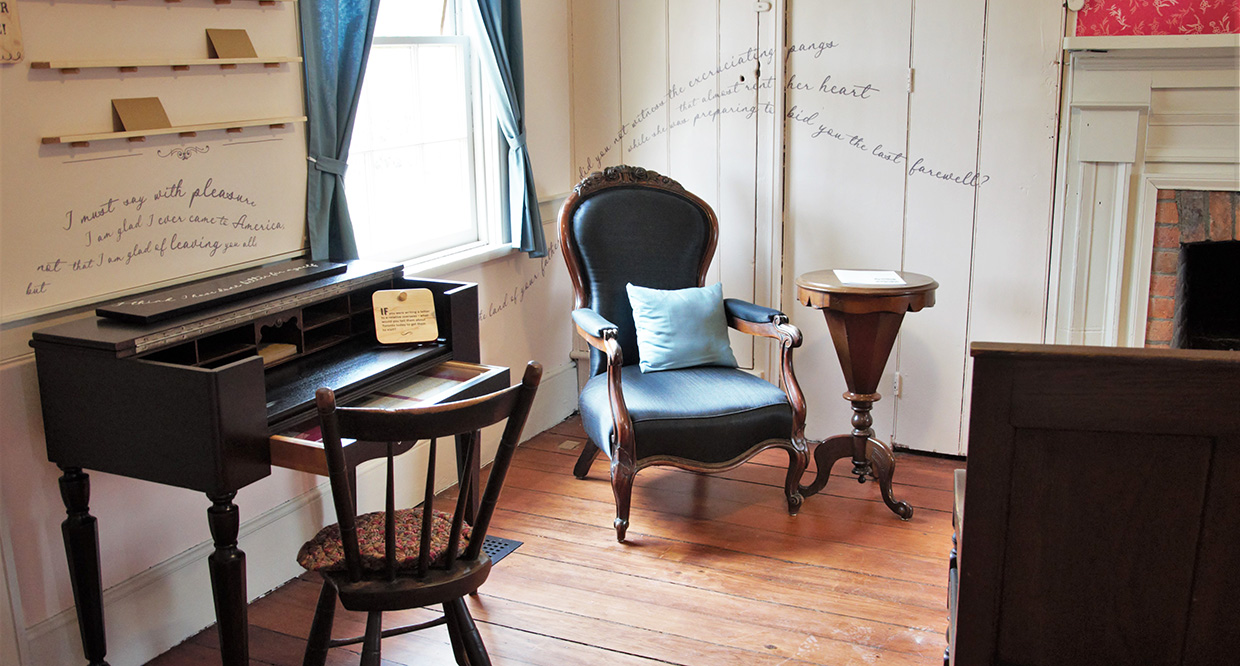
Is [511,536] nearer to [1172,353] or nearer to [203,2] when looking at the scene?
[203,2]

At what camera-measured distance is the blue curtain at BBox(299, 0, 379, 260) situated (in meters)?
2.84

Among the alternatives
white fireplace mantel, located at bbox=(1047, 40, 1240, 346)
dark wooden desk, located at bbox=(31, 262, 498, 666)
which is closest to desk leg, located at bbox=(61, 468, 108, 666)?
dark wooden desk, located at bbox=(31, 262, 498, 666)

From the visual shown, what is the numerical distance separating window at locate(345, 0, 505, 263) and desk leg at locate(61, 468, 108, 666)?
1.24 metres

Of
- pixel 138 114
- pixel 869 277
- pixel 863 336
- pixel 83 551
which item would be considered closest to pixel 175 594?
pixel 83 551

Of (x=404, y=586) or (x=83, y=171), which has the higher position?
(x=83, y=171)

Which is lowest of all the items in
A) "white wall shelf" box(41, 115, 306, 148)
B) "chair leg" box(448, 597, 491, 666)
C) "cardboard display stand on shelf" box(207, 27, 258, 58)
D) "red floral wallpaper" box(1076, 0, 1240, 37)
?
"chair leg" box(448, 597, 491, 666)

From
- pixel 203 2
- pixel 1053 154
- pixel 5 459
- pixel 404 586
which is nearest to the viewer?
pixel 404 586

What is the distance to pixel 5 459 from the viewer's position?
217 centimetres

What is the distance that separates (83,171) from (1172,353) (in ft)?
7.34

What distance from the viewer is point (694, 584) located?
2.90m

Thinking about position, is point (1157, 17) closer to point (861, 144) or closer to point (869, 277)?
point (861, 144)

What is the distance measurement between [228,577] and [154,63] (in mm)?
1216

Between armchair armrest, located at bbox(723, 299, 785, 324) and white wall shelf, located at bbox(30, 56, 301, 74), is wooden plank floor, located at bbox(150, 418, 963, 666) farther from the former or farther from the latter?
white wall shelf, located at bbox(30, 56, 301, 74)

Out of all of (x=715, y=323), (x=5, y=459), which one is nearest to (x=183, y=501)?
(x=5, y=459)
